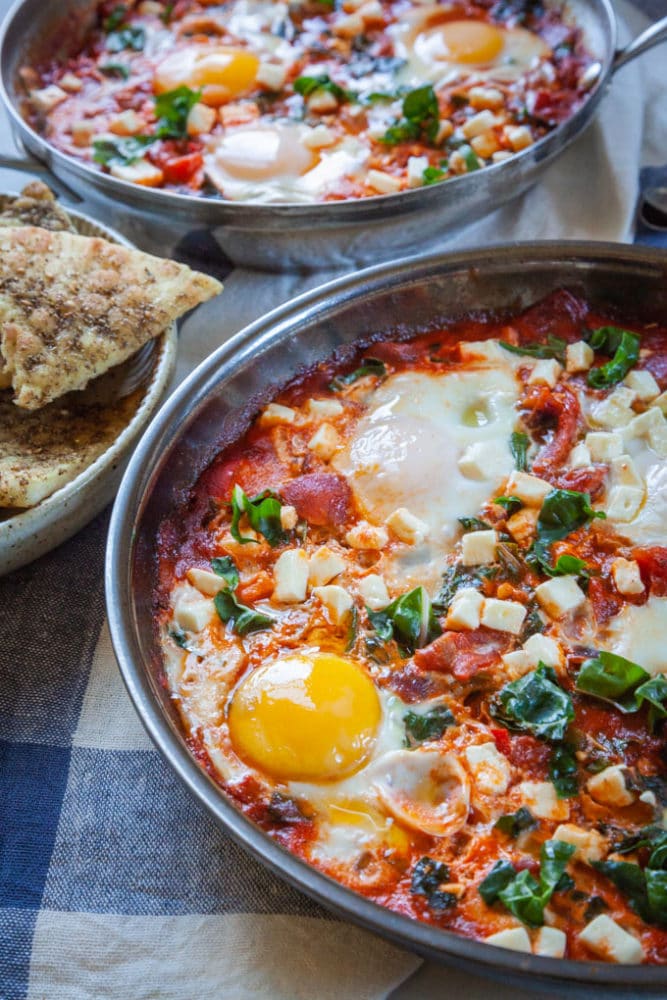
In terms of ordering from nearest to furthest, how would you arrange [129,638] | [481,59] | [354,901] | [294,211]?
[354,901] → [129,638] → [294,211] → [481,59]

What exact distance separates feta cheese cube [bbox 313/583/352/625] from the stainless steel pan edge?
513mm

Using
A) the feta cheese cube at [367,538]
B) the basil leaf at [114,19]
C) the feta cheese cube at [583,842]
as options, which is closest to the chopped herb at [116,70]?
the basil leaf at [114,19]

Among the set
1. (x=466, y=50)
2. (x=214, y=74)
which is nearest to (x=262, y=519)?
(x=214, y=74)

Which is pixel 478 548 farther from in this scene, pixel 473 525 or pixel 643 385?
pixel 643 385

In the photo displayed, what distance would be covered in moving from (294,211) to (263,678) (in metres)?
1.92

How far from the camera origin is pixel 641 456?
10.2 ft

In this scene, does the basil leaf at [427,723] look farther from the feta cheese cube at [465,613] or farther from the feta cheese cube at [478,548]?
the feta cheese cube at [478,548]

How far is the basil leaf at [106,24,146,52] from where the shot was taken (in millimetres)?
5336

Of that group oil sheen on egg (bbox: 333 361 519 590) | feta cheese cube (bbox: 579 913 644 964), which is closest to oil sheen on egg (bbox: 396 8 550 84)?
oil sheen on egg (bbox: 333 361 519 590)

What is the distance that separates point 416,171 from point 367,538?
210 centimetres

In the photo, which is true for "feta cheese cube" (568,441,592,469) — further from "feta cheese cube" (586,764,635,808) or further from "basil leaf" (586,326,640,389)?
"feta cheese cube" (586,764,635,808)

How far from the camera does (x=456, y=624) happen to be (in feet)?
8.95

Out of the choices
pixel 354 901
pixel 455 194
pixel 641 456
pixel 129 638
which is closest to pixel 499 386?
pixel 641 456

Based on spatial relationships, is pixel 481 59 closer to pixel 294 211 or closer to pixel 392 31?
pixel 392 31
